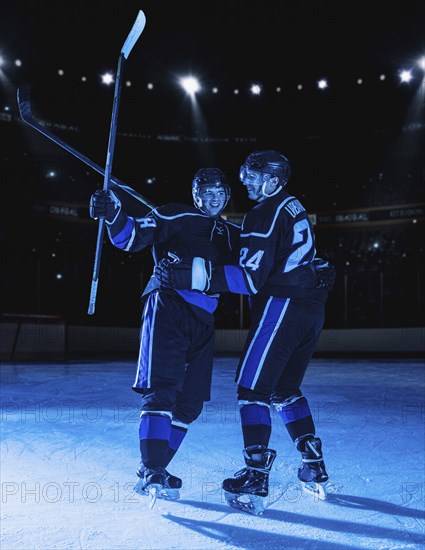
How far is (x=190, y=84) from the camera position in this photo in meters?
13.7

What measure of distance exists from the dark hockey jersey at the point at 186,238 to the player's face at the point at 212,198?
4 centimetres

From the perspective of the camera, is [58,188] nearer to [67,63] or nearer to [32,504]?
[67,63]

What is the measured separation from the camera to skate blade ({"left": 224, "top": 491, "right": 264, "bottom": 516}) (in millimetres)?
1924

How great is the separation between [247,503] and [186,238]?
1.06 m

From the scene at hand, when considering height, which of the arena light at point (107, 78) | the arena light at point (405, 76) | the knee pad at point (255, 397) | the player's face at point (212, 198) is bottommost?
the knee pad at point (255, 397)

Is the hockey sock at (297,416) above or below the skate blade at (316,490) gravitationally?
above

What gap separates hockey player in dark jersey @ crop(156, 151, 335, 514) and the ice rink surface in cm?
14

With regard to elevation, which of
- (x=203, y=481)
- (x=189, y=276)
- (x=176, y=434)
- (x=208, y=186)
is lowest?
(x=203, y=481)

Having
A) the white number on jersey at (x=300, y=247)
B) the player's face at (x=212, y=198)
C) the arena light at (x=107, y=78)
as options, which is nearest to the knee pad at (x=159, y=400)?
the white number on jersey at (x=300, y=247)

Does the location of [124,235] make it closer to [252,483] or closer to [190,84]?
[252,483]

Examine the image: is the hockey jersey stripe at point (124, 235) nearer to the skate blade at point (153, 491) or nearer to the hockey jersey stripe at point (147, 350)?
the hockey jersey stripe at point (147, 350)

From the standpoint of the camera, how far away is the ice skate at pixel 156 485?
1999 mm

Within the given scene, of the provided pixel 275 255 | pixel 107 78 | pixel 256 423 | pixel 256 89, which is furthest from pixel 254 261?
pixel 256 89

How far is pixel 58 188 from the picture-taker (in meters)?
14.8
